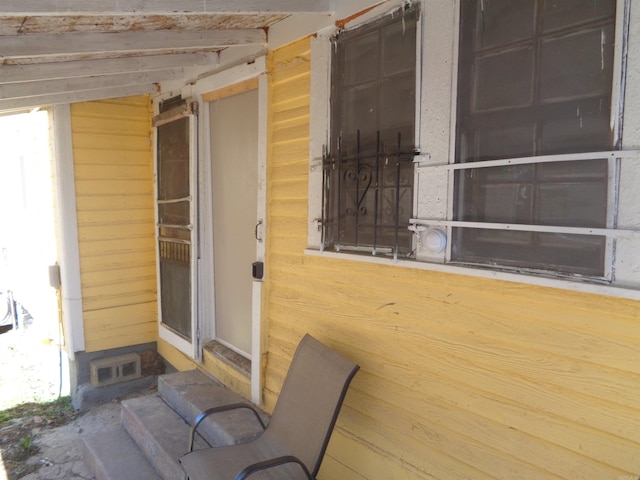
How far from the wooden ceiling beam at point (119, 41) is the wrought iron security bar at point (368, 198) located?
985 mm

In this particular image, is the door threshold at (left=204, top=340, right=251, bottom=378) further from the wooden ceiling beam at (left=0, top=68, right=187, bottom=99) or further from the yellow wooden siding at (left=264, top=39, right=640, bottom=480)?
the wooden ceiling beam at (left=0, top=68, right=187, bottom=99)

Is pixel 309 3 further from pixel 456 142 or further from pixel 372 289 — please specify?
pixel 372 289

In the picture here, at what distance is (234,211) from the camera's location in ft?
10.3

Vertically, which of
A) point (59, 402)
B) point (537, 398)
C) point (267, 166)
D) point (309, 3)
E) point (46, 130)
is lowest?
point (59, 402)

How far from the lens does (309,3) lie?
6.53 ft

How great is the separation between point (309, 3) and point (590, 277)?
1694 millimetres

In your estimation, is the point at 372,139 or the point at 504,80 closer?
the point at 504,80

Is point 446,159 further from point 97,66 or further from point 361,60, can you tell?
point 97,66

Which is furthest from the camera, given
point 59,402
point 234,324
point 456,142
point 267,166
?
point 59,402

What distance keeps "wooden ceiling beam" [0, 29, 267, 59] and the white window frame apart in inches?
22.6

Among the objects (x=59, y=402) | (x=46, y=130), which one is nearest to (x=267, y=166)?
(x=46, y=130)

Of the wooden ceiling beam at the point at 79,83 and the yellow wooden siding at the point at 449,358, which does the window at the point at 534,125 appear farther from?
the wooden ceiling beam at the point at 79,83

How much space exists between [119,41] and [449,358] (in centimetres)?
234

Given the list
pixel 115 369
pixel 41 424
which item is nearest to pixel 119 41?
pixel 115 369
